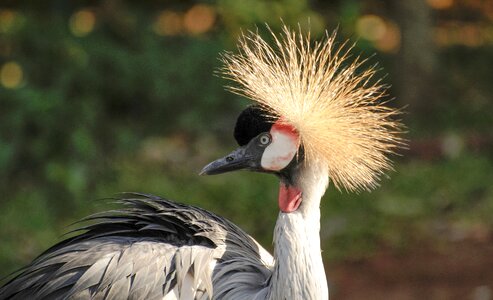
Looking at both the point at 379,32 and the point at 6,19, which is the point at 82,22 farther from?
the point at 379,32

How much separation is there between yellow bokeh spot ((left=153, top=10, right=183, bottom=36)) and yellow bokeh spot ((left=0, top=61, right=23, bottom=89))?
4.50ft

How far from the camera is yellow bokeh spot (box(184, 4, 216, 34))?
730 centimetres

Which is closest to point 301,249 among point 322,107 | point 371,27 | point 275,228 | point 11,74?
point 275,228

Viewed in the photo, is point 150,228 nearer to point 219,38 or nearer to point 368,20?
point 219,38

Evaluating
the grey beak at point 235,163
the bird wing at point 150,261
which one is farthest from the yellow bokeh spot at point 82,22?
the grey beak at point 235,163

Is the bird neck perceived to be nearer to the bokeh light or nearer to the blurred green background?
the blurred green background

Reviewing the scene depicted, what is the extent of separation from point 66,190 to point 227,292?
2.35 metres

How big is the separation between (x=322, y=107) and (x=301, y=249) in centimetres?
37

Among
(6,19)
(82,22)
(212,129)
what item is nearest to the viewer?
(212,129)

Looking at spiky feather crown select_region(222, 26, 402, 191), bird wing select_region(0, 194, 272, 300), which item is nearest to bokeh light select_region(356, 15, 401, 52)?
spiky feather crown select_region(222, 26, 402, 191)

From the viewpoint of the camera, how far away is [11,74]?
229 inches

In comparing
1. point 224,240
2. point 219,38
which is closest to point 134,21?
point 219,38

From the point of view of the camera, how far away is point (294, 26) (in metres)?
5.65

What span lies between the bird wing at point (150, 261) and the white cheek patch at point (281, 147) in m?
0.27
